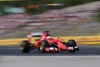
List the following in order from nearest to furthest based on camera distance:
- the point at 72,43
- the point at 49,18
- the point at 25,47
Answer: the point at 72,43 < the point at 25,47 < the point at 49,18

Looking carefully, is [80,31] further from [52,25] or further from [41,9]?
[41,9]

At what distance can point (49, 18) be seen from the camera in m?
24.5

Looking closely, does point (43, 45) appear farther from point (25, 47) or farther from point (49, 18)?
point (49, 18)

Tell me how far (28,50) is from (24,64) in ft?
21.7

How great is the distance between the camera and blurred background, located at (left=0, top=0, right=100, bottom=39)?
21859mm

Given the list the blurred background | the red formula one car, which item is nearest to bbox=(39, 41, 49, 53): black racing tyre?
the red formula one car

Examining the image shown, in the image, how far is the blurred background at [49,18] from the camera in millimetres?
21859

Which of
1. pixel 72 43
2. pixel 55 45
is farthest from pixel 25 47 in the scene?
pixel 72 43

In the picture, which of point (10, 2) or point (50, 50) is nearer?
point (50, 50)

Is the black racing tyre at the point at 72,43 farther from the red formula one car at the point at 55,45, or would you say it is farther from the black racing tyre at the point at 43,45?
the black racing tyre at the point at 43,45

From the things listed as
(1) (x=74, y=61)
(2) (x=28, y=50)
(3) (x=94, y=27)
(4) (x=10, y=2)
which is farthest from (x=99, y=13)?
(1) (x=74, y=61)

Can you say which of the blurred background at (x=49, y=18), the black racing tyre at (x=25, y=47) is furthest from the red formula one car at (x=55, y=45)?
the blurred background at (x=49, y=18)

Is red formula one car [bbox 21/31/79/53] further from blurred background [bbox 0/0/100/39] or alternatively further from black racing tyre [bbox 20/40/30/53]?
blurred background [bbox 0/0/100/39]

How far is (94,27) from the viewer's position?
74.4ft
